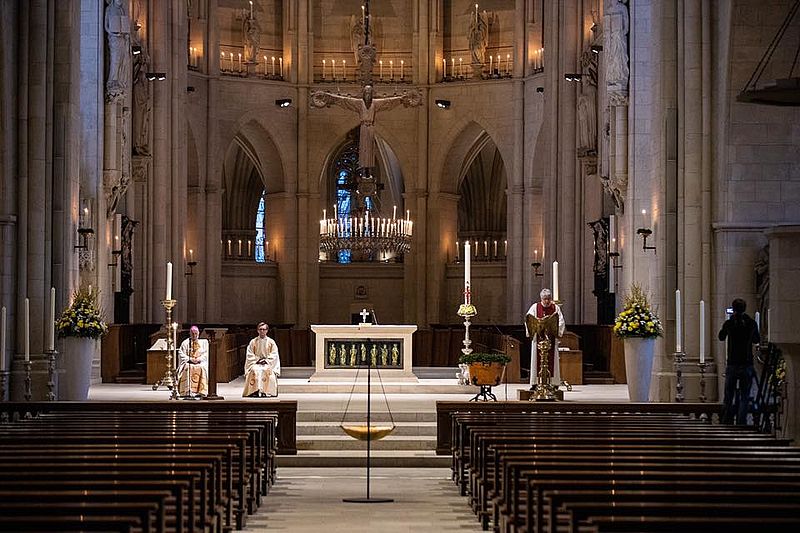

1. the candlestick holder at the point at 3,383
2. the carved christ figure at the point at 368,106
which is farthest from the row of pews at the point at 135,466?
the carved christ figure at the point at 368,106

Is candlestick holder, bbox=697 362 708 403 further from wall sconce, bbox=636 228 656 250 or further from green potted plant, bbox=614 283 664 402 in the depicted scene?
wall sconce, bbox=636 228 656 250

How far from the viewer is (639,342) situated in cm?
1750

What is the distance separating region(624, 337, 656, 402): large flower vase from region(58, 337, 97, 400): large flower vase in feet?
22.6

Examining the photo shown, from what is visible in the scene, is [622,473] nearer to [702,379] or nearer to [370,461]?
[702,379]

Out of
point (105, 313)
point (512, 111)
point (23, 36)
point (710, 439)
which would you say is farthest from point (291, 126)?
point (710, 439)

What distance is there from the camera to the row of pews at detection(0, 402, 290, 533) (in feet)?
20.4

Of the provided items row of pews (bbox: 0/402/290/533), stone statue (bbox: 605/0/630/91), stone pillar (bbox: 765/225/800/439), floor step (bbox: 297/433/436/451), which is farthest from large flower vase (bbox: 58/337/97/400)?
stone statue (bbox: 605/0/630/91)

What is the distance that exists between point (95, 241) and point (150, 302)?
18.2ft

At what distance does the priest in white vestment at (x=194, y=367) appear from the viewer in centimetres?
1947

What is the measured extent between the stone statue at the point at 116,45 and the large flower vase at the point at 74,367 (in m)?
7.69

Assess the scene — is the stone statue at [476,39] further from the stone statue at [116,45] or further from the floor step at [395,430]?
the floor step at [395,430]

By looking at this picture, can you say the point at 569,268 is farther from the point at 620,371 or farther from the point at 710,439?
the point at 710,439

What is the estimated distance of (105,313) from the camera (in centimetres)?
2525

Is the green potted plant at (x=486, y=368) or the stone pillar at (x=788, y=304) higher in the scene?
the stone pillar at (x=788, y=304)
